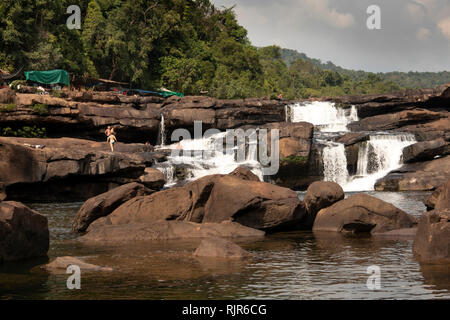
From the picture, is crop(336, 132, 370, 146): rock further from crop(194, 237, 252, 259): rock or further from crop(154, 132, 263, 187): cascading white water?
crop(194, 237, 252, 259): rock

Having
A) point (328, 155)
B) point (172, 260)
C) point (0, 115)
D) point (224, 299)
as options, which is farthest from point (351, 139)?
point (224, 299)

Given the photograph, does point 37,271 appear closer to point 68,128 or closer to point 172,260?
point 172,260

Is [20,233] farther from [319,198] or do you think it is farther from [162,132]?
[162,132]

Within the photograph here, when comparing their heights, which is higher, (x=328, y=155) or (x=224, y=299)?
(x=328, y=155)

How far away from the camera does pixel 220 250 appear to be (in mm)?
15070

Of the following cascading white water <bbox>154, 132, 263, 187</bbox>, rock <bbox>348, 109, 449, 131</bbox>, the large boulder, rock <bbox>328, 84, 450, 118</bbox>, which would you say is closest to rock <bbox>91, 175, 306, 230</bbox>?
the large boulder

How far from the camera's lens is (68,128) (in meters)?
42.2

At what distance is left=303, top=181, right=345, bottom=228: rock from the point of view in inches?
819

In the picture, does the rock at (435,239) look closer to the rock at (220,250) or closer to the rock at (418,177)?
the rock at (220,250)

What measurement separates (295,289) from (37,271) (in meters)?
5.90

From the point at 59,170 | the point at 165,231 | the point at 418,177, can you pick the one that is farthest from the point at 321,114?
the point at 165,231

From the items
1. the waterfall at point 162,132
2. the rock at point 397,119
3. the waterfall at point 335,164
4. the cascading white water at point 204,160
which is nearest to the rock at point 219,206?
the cascading white water at point 204,160

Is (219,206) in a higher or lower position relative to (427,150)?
lower

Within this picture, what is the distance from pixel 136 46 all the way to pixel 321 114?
68.2 feet
